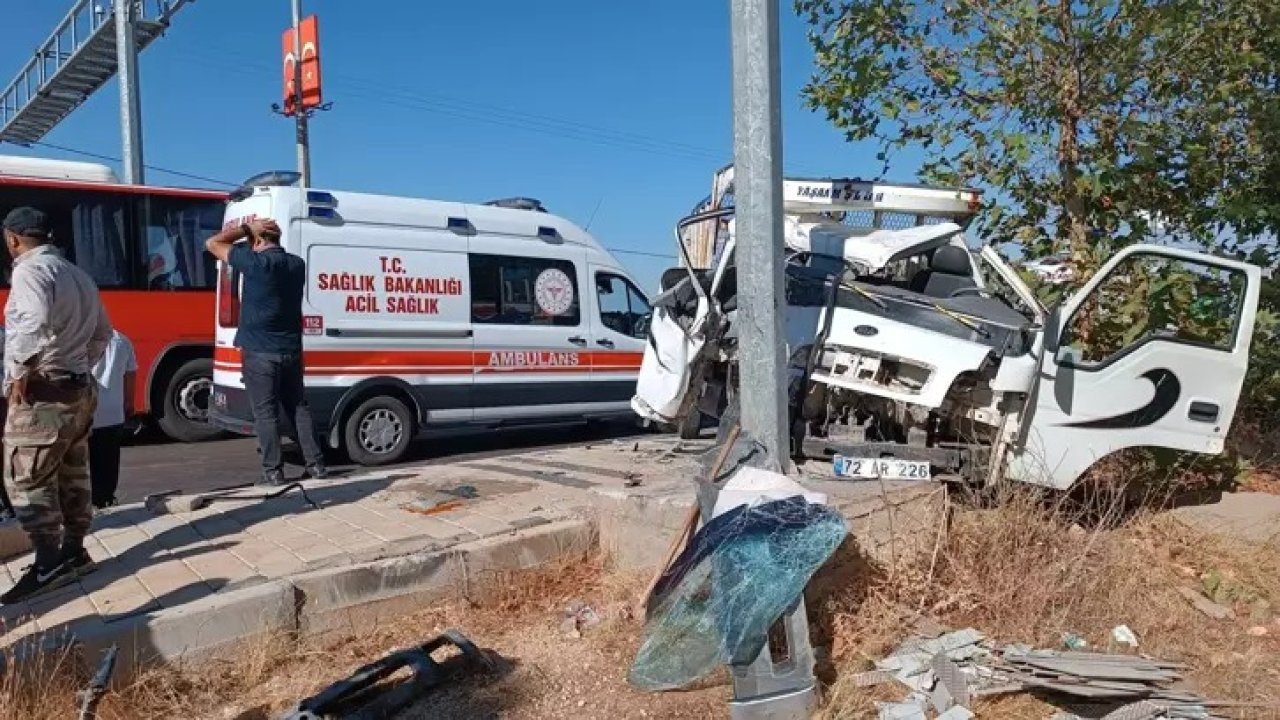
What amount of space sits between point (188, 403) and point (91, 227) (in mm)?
2092

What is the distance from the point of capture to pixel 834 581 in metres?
3.90

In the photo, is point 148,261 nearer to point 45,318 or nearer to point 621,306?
point 621,306

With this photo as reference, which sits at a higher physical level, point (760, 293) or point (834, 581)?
point (760, 293)

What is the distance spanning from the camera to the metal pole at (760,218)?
12.4 ft

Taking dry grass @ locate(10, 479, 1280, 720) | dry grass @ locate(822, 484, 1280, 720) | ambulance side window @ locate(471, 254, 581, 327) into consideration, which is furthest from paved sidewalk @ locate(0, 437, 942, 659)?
ambulance side window @ locate(471, 254, 581, 327)

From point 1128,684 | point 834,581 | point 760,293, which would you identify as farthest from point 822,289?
point 1128,684

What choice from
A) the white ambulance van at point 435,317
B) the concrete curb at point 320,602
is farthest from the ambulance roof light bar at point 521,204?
the concrete curb at point 320,602

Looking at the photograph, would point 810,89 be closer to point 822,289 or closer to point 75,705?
point 822,289

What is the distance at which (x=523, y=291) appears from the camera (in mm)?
8859

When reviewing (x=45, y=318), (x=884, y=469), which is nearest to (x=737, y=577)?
(x=884, y=469)

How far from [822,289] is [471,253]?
13.9ft

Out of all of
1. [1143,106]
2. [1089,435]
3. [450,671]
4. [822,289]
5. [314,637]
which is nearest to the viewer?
[450,671]

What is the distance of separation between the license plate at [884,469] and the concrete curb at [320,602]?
1.42 m

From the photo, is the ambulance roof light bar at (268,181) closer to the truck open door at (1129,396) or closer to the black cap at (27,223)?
the black cap at (27,223)
